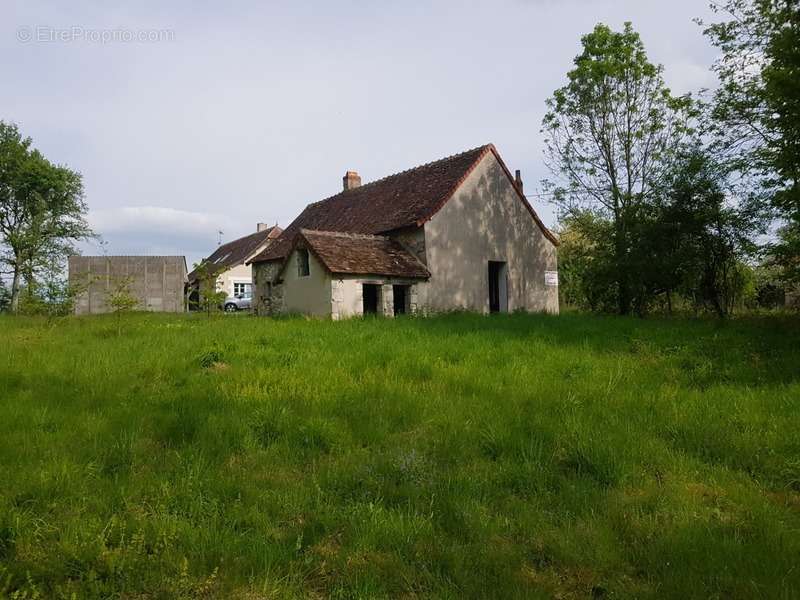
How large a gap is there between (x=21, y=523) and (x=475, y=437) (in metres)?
3.84

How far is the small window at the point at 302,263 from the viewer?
19.8 m

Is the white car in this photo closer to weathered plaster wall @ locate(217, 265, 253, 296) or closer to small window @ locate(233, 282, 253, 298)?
small window @ locate(233, 282, 253, 298)

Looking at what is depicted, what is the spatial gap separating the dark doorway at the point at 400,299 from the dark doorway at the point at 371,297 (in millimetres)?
868

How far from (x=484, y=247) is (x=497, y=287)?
207 cm

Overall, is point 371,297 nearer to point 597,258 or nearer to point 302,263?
point 302,263

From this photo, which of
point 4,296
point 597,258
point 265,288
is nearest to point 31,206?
point 4,296

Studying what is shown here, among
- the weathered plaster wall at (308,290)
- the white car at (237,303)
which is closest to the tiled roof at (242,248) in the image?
the white car at (237,303)

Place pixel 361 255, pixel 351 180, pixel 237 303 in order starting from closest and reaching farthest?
1. pixel 361 255
2. pixel 351 180
3. pixel 237 303

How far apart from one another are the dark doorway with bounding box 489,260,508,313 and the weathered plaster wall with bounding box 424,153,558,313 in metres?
0.28

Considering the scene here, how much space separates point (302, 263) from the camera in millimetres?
19922

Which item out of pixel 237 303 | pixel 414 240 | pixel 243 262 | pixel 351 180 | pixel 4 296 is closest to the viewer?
pixel 414 240

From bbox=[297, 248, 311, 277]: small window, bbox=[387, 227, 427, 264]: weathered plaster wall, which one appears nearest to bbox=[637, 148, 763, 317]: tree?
bbox=[387, 227, 427, 264]: weathered plaster wall

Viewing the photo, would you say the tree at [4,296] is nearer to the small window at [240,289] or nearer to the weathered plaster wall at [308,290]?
the small window at [240,289]

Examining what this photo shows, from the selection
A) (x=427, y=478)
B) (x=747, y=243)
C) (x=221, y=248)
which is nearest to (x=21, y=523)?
(x=427, y=478)
